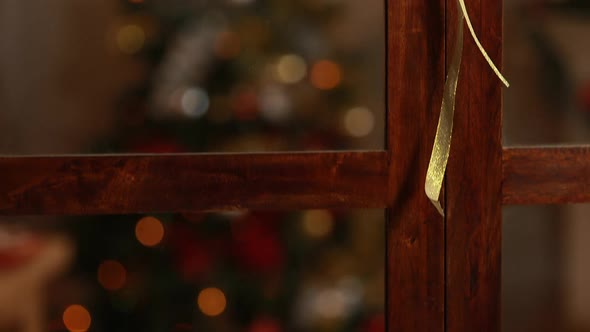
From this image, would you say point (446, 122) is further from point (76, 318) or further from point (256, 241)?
point (76, 318)

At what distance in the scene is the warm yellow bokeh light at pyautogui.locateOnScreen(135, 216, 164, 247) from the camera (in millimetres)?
958

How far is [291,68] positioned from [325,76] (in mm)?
50

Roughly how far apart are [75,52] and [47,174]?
0.17m

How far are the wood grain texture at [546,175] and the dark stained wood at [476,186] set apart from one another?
2 cm

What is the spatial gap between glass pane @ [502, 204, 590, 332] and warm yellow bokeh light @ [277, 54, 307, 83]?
368 millimetres

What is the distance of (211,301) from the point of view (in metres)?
0.97

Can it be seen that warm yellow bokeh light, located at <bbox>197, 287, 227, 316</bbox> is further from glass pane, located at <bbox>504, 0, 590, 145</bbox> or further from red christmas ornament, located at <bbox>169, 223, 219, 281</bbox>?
glass pane, located at <bbox>504, 0, 590, 145</bbox>

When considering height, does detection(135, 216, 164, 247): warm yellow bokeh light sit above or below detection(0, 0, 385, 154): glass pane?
below

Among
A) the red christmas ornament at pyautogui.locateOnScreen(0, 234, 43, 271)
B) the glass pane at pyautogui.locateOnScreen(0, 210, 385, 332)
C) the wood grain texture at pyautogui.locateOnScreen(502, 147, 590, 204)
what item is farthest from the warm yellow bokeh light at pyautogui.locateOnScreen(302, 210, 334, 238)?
the red christmas ornament at pyautogui.locateOnScreen(0, 234, 43, 271)

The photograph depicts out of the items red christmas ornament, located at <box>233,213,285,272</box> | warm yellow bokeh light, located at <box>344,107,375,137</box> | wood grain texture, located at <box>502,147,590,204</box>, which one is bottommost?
red christmas ornament, located at <box>233,213,285,272</box>

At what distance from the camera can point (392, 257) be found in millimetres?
964

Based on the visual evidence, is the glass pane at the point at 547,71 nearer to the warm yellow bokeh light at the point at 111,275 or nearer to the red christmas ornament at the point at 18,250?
the warm yellow bokeh light at the point at 111,275

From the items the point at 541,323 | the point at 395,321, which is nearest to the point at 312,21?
the point at 395,321

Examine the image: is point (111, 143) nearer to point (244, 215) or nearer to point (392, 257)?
point (244, 215)
